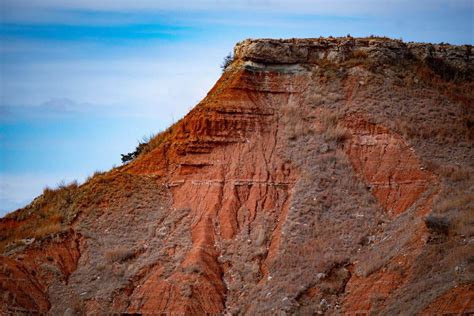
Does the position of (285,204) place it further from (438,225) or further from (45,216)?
(45,216)

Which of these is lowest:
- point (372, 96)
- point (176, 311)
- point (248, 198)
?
point (176, 311)

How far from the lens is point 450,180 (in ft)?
158

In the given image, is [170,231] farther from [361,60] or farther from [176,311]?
[361,60]

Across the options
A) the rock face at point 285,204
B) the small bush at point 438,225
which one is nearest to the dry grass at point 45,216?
the rock face at point 285,204

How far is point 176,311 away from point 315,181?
30.1ft

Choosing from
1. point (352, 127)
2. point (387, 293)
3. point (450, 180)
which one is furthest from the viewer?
point (352, 127)

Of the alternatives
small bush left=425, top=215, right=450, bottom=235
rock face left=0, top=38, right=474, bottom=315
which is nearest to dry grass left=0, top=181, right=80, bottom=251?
rock face left=0, top=38, right=474, bottom=315

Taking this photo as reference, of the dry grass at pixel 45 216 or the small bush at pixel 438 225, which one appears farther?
the dry grass at pixel 45 216

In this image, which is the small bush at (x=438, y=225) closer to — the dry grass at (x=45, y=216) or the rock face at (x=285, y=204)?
the rock face at (x=285, y=204)

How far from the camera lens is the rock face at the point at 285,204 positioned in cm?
4406

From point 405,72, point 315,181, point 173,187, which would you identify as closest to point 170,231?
point 173,187

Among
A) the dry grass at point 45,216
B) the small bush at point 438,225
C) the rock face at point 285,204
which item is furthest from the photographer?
the dry grass at point 45,216

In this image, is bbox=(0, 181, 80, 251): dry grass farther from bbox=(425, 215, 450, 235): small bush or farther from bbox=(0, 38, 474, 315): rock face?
bbox=(425, 215, 450, 235): small bush

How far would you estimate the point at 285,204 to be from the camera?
48969mm
